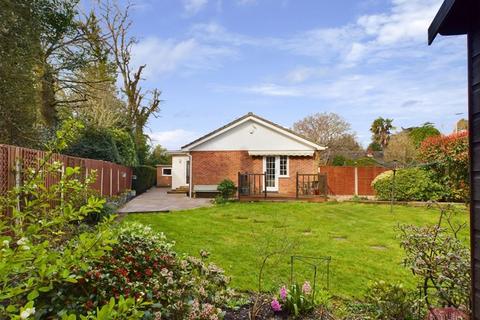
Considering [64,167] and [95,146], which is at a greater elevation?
[95,146]

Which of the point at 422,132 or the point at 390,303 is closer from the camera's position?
the point at 390,303

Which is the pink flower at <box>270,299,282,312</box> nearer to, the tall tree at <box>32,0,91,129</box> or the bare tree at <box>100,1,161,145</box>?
the tall tree at <box>32,0,91,129</box>

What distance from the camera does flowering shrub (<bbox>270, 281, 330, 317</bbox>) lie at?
13.3 feet

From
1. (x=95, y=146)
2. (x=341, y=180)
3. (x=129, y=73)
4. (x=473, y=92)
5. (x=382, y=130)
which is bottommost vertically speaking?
(x=341, y=180)

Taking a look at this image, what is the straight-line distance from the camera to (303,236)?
9531mm

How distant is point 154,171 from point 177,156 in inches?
247

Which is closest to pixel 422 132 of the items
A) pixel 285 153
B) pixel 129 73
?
pixel 285 153

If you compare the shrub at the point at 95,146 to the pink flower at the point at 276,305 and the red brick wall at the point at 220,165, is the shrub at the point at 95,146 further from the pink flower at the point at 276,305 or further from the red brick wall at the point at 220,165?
the pink flower at the point at 276,305

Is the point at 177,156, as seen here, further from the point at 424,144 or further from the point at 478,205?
the point at 478,205

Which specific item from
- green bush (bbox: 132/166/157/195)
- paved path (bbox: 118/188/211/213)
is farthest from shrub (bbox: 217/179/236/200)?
green bush (bbox: 132/166/157/195)

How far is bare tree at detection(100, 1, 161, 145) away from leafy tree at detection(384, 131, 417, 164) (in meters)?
22.3

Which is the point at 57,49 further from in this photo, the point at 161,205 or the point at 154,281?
the point at 154,281

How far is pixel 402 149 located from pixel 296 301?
32.1m

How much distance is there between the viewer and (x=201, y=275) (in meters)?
4.16
